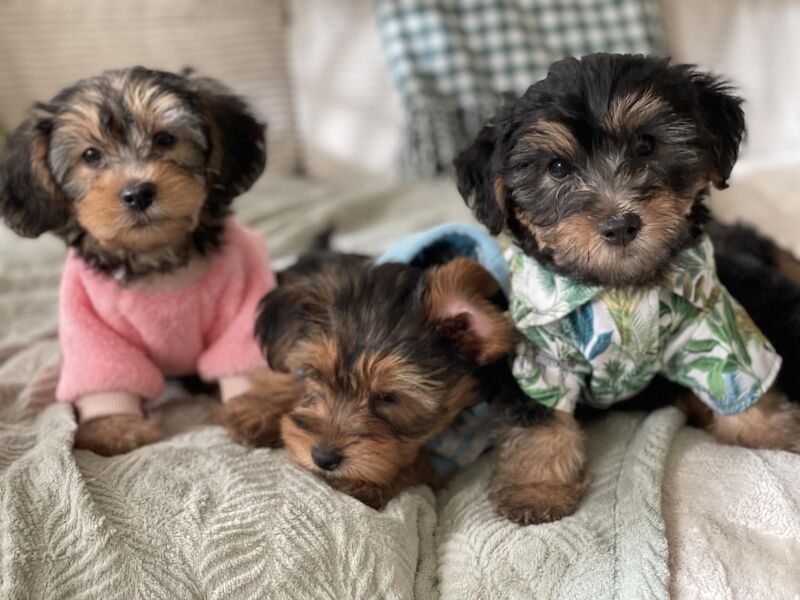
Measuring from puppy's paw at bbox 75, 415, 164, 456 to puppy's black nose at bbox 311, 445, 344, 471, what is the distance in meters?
0.72

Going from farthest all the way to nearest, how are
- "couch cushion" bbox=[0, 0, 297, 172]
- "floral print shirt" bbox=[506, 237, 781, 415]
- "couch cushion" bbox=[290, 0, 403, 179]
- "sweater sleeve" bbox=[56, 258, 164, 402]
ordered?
"couch cushion" bbox=[290, 0, 403, 179] < "couch cushion" bbox=[0, 0, 297, 172] < "sweater sleeve" bbox=[56, 258, 164, 402] < "floral print shirt" bbox=[506, 237, 781, 415]

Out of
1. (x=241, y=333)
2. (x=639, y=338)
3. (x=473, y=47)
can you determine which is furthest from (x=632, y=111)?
(x=473, y=47)

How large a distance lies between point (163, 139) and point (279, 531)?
4.84 feet

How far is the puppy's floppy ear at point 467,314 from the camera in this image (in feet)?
8.20

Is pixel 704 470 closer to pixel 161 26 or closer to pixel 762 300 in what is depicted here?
pixel 762 300

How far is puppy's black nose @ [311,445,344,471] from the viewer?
239cm

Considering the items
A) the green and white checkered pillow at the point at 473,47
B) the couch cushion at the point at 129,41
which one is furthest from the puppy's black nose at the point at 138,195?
the green and white checkered pillow at the point at 473,47

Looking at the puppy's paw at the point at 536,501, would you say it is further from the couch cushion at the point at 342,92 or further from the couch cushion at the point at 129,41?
the couch cushion at the point at 342,92

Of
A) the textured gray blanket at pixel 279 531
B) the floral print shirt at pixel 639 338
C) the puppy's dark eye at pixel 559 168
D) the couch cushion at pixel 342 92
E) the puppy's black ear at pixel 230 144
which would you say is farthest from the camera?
the couch cushion at pixel 342 92

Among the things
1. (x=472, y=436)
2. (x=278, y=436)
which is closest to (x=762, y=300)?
(x=472, y=436)

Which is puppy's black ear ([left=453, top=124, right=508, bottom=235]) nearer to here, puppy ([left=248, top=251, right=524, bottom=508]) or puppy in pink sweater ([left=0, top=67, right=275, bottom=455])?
puppy ([left=248, top=251, right=524, bottom=508])

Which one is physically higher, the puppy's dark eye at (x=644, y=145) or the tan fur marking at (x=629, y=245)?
the puppy's dark eye at (x=644, y=145)

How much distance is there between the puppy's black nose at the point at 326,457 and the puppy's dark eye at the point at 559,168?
40.3 inches

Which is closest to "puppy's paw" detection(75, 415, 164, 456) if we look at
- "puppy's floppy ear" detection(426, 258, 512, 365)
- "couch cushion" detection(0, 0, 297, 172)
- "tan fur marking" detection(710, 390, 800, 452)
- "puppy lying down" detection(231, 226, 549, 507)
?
"puppy lying down" detection(231, 226, 549, 507)
